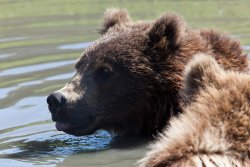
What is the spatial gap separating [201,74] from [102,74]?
3.68 m

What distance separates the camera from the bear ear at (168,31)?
314 inches

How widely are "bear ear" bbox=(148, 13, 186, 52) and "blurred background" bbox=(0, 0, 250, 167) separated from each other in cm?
115

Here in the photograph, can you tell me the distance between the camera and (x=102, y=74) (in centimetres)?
809

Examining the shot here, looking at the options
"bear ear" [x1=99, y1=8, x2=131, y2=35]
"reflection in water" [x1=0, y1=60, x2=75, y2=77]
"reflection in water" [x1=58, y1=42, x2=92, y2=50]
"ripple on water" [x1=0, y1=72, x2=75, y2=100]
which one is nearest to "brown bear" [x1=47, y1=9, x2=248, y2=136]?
"bear ear" [x1=99, y1=8, x2=131, y2=35]

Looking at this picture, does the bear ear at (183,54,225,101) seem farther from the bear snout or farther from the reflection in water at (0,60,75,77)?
the reflection in water at (0,60,75,77)

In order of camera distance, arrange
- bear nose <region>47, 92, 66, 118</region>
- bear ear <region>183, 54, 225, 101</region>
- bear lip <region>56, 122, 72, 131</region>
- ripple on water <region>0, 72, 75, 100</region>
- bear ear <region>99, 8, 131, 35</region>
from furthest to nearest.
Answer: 1. ripple on water <region>0, 72, 75, 100</region>
2. bear ear <region>99, 8, 131, 35</region>
3. bear lip <region>56, 122, 72, 131</region>
4. bear nose <region>47, 92, 66, 118</region>
5. bear ear <region>183, 54, 225, 101</region>

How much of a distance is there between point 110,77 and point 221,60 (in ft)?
3.87

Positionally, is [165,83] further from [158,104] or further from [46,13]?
[46,13]

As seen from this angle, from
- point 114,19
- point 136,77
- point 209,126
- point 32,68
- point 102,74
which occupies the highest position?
point 114,19

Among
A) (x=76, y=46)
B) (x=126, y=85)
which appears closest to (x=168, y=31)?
(x=126, y=85)

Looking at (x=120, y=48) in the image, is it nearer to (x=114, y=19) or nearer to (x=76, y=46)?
(x=114, y=19)

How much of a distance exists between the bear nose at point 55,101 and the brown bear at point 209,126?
10.2 ft

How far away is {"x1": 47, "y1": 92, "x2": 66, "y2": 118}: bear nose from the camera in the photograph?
755cm

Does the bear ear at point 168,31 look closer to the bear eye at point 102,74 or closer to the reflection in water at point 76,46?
the bear eye at point 102,74
